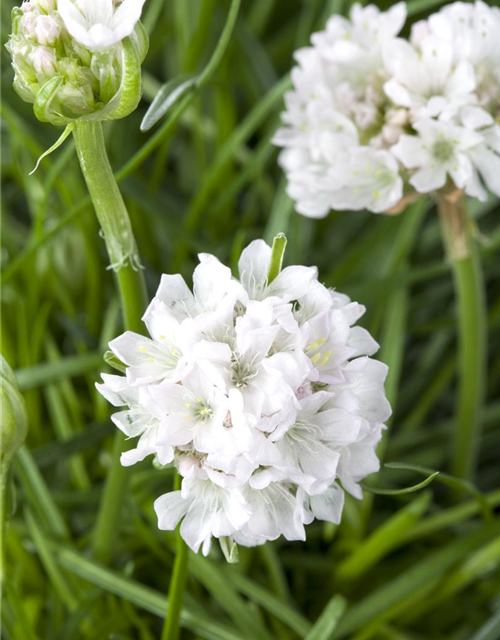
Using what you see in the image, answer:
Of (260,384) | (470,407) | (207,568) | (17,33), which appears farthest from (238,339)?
(470,407)

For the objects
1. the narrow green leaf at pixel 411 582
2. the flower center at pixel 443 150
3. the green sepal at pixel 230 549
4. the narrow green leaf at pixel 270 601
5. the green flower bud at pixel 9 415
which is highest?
the green flower bud at pixel 9 415

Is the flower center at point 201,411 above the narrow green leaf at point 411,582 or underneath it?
above

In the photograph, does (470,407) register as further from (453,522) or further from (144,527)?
(144,527)

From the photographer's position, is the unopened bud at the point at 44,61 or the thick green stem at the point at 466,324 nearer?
the unopened bud at the point at 44,61

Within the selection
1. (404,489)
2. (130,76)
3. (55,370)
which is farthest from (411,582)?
(130,76)

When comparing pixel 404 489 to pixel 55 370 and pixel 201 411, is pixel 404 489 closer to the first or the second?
pixel 201 411

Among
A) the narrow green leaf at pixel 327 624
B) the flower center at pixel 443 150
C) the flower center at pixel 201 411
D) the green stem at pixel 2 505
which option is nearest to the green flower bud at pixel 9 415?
the green stem at pixel 2 505

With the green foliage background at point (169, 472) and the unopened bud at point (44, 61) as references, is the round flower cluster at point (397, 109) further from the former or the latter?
the unopened bud at point (44, 61)

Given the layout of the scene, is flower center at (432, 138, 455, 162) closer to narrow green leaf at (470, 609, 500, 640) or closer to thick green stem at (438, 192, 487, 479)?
thick green stem at (438, 192, 487, 479)
